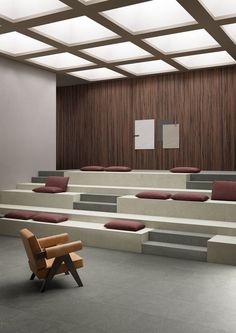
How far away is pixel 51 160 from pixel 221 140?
3885 mm

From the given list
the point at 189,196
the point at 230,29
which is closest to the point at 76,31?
the point at 230,29

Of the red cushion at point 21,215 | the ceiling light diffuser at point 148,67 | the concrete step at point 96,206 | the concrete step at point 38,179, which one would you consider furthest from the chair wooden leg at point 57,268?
the ceiling light diffuser at point 148,67

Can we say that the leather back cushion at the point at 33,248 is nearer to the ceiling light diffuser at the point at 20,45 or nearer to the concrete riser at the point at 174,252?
the concrete riser at the point at 174,252

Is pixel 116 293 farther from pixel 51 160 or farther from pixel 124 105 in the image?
pixel 124 105

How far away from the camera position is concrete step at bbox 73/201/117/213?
6.61 metres

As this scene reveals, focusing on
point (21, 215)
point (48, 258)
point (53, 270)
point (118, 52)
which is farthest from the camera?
point (118, 52)

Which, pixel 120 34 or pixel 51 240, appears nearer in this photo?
pixel 51 240

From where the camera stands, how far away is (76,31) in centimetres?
629

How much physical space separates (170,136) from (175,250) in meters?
4.27

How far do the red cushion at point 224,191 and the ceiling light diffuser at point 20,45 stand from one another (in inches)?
148

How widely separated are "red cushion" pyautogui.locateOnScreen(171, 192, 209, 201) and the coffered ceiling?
A: 8.11ft

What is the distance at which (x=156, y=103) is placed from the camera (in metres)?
9.12

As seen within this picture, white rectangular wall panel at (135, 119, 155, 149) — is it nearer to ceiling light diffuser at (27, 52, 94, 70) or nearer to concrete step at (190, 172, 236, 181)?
ceiling light diffuser at (27, 52, 94, 70)

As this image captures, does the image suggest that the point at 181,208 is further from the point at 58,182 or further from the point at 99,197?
the point at 58,182
